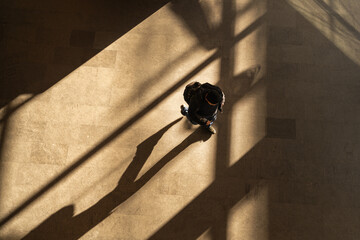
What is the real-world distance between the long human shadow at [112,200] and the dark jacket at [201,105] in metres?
1.43

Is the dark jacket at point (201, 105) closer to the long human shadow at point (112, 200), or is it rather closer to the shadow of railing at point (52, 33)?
the long human shadow at point (112, 200)

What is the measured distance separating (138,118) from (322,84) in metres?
4.66

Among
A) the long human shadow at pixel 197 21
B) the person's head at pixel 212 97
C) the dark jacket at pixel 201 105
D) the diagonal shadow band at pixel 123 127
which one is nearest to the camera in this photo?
the person's head at pixel 212 97

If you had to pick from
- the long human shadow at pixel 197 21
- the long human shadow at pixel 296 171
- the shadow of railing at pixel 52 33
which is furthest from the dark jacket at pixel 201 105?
the shadow of railing at pixel 52 33

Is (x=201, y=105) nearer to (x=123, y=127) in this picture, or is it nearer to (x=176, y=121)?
(x=176, y=121)

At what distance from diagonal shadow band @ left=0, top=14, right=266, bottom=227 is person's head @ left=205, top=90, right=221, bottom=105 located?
2.23m

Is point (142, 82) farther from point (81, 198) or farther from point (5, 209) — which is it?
point (5, 209)

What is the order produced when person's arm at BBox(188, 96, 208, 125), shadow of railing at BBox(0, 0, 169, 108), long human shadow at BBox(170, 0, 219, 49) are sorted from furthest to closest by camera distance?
long human shadow at BBox(170, 0, 219, 49) < shadow of railing at BBox(0, 0, 169, 108) < person's arm at BBox(188, 96, 208, 125)

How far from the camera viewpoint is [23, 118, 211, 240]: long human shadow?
5598mm

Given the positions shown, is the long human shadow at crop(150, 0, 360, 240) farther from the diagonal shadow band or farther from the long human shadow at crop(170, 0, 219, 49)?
the long human shadow at crop(170, 0, 219, 49)

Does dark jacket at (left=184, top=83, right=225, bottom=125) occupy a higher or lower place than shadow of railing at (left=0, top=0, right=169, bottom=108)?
lower

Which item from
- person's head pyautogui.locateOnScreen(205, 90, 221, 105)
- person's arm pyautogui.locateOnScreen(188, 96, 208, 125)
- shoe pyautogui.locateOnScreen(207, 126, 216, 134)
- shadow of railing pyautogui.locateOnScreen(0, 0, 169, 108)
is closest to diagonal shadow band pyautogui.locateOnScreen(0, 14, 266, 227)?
shoe pyautogui.locateOnScreen(207, 126, 216, 134)

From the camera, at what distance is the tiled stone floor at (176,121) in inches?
224

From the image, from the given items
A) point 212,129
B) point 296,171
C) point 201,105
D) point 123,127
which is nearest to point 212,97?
point 201,105
